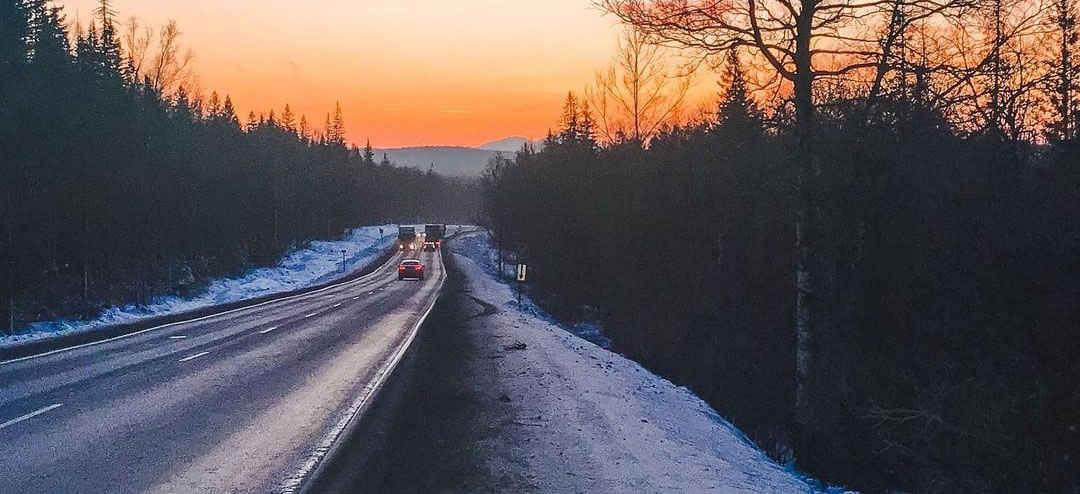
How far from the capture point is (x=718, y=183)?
2536cm

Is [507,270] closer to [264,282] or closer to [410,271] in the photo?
[410,271]

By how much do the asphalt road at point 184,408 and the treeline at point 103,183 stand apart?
8.00 metres

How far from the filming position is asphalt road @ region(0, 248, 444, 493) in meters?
7.04

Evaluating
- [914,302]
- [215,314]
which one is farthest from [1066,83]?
[215,314]

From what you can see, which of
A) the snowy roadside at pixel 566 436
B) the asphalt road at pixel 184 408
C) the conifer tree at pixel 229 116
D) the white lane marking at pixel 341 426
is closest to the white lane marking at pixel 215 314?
the asphalt road at pixel 184 408

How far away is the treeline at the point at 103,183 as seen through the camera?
87.4ft

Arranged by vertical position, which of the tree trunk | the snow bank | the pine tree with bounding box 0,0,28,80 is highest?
the pine tree with bounding box 0,0,28,80

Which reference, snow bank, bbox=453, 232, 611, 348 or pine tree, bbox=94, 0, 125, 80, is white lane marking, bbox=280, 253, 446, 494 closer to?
snow bank, bbox=453, 232, 611, 348

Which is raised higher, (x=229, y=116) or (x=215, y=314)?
(x=229, y=116)

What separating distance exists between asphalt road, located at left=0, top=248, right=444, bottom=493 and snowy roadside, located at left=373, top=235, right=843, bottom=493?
1221 millimetres

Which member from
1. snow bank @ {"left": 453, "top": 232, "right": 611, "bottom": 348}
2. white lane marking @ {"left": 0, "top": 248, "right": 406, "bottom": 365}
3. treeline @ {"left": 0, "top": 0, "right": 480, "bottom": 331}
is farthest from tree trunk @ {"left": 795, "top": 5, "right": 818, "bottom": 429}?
treeline @ {"left": 0, "top": 0, "right": 480, "bottom": 331}

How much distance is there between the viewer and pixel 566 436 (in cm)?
905

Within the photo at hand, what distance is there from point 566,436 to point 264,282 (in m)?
45.4

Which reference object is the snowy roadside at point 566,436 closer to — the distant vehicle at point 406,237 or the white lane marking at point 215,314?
the white lane marking at point 215,314
